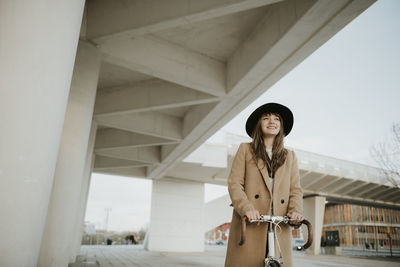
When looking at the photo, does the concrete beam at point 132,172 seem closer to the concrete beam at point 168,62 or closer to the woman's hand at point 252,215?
the concrete beam at point 168,62

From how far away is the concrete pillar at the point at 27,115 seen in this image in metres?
2.32

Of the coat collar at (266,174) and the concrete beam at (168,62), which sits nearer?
the coat collar at (266,174)

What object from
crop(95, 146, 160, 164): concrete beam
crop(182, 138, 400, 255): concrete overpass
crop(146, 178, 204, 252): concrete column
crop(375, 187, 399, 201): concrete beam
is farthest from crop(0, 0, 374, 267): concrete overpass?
crop(375, 187, 399, 201): concrete beam

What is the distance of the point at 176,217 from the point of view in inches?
1177

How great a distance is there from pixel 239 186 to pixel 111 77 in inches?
438

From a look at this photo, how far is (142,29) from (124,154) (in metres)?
14.6

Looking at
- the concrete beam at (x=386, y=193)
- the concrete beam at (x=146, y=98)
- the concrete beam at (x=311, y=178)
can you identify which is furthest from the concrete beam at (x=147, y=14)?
the concrete beam at (x=386, y=193)

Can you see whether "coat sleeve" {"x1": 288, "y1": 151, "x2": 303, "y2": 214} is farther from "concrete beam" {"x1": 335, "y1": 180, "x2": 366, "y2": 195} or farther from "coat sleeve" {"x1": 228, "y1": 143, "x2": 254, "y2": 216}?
"concrete beam" {"x1": 335, "y1": 180, "x2": 366, "y2": 195}

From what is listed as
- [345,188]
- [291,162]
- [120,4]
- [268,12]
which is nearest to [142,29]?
[120,4]

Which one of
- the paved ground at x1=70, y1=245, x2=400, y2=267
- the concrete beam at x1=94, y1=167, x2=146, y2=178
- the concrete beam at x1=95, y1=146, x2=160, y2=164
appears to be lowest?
the paved ground at x1=70, y1=245, x2=400, y2=267

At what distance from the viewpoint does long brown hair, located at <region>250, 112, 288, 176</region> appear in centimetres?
266

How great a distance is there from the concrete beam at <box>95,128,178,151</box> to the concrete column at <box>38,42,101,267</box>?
31.3 feet

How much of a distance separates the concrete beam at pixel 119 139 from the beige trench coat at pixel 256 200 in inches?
599

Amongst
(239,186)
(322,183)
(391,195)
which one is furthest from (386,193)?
(239,186)
